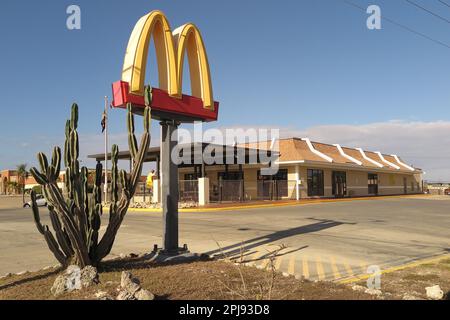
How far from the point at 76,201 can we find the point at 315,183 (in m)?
33.4

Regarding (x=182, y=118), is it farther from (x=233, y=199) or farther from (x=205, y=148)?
(x=233, y=199)

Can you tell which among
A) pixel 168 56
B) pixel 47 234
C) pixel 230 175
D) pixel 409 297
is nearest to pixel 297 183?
pixel 230 175

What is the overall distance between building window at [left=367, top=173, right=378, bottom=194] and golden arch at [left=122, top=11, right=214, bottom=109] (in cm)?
4160

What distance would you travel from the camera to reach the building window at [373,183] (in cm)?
4827

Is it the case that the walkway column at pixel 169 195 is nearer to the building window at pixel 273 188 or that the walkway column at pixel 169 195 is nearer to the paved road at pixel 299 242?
the paved road at pixel 299 242

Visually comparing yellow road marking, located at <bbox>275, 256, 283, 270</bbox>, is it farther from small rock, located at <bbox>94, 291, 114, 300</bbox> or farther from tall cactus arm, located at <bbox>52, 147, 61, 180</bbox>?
tall cactus arm, located at <bbox>52, 147, 61, 180</bbox>

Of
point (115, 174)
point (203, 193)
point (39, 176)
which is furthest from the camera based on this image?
point (203, 193)

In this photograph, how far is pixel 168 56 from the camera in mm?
9461

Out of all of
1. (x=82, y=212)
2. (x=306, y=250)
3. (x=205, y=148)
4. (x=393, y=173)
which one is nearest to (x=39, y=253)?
(x=82, y=212)

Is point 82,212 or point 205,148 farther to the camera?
point 205,148

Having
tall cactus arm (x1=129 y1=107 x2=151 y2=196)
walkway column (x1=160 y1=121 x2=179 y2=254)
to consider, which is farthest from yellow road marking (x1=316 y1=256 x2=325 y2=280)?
tall cactus arm (x1=129 y1=107 x2=151 y2=196)

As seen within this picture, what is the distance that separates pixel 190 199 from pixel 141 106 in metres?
22.2

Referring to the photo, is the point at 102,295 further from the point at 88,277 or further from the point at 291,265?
the point at 291,265

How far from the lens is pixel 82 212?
23.9 ft
